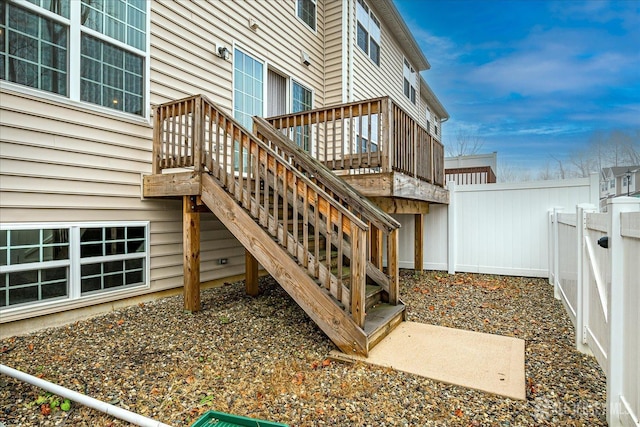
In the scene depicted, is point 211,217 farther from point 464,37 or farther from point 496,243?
point 464,37

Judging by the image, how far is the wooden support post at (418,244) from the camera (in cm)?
726

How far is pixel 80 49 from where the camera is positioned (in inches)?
162

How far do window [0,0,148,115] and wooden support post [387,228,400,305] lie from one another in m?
3.66

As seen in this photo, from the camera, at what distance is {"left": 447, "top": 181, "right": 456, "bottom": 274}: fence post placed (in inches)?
290

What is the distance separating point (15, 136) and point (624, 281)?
514 centimetres

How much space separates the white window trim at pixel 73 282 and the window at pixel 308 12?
224 inches

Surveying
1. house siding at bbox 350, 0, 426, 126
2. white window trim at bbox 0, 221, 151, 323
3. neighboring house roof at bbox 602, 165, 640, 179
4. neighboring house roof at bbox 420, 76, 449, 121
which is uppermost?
neighboring house roof at bbox 420, 76, 449, 121

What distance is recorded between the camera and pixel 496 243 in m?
7.04

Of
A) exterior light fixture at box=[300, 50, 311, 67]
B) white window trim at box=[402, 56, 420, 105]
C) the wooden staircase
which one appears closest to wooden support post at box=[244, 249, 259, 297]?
the wooden staircase

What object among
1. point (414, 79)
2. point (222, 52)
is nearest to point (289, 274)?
point (222, 52)

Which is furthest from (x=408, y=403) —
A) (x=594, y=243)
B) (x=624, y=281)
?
(x=594, y=243)

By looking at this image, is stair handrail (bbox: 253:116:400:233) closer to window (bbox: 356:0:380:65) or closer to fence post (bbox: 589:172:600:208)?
fence post (bbox: 589:172:600:208)

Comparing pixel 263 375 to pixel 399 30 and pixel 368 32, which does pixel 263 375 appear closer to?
pixel 368 32

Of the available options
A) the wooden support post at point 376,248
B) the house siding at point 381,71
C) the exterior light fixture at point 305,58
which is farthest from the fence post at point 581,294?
the house siding at point 381,71
